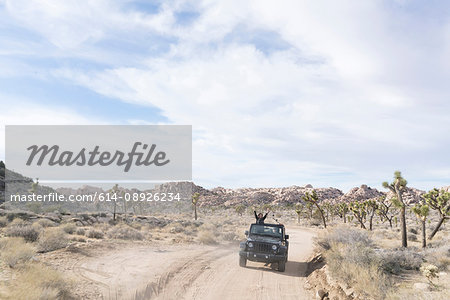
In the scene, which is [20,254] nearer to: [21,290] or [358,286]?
[21,290]

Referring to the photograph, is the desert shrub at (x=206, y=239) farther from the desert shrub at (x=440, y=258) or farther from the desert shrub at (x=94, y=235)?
the desert shrub at (x=440, y=258)

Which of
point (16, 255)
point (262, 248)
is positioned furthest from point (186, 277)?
point (16, 255)

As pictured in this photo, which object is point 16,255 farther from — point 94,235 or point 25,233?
point 94,235

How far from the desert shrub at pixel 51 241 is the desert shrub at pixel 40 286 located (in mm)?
6028

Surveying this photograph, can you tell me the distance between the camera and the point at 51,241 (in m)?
16.0

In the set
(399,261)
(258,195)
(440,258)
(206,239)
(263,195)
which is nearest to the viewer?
(399,261)

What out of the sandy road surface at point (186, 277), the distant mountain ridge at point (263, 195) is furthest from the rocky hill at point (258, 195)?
the sandy road surface at point (186, 277)

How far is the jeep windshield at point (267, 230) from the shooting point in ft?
47.3

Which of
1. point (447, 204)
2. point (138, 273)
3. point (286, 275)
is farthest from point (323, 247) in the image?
point (447, 204)

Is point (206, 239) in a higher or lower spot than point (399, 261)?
lower

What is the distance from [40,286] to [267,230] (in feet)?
30.9

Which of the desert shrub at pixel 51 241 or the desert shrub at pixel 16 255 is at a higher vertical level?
the desert shrub at pixel 16 255

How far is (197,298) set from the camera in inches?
391

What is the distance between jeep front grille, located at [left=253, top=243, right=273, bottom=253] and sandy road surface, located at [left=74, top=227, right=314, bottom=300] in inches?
36.2
